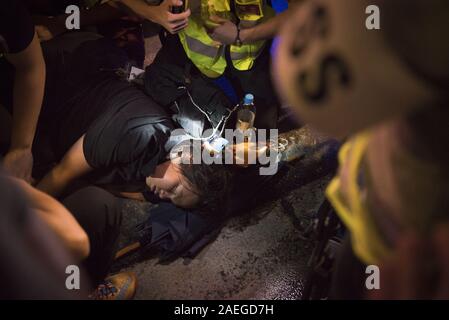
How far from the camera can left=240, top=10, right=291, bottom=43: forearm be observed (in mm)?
2010

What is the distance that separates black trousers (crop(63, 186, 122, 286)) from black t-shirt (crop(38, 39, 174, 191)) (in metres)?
0.42

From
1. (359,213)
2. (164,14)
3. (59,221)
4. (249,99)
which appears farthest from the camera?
(249,99)

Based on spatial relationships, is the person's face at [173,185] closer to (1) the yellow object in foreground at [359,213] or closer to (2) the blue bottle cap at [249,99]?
(2) the blue bottle cap at [249,99]

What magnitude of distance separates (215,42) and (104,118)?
0.73 m

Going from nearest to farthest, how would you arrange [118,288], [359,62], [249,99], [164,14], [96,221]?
[359,62]
[96,221]
[118,288]
[164,14]
[249,99]

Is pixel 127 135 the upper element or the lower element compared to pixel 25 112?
lower

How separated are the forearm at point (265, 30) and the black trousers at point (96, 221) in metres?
1.14

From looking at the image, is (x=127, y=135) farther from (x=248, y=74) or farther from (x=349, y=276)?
(x=349, y=276)

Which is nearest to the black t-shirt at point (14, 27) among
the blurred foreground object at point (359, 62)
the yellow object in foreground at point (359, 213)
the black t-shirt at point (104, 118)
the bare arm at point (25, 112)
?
the bare arm at point (25, 112)

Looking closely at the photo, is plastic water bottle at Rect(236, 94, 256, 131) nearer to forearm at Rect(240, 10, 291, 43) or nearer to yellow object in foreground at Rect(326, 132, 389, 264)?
forearm at Rect(240, 10, 291, 43)

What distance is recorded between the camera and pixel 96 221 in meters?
1.50

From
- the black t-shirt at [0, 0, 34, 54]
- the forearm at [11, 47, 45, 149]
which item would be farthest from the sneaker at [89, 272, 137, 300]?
the black t-shirt at [0, 0, 34, 54]

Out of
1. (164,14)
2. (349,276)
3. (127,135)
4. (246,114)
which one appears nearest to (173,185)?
(127,135)
